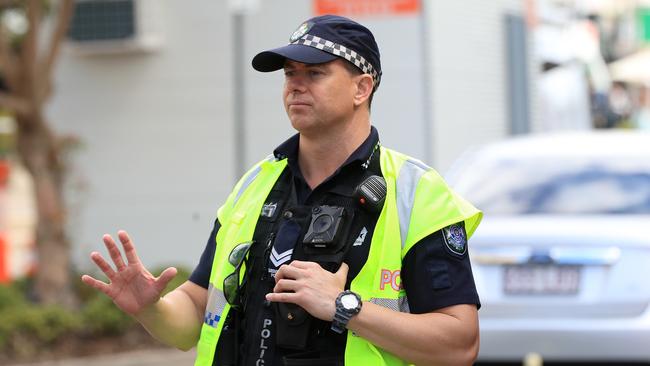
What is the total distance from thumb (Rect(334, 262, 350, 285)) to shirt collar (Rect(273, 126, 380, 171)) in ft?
0.95

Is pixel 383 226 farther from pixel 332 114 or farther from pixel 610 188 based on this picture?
pixel 610 188

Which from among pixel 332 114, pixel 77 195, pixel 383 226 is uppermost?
pixel 332 114

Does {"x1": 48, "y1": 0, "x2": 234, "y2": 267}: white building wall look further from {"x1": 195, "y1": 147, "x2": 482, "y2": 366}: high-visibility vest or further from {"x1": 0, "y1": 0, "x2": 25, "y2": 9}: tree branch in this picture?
{"x1": 195, "y1": 147, "x2": 482, "y2": 366}: high-visibility vest

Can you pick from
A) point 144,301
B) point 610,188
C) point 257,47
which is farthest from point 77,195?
point 144,301

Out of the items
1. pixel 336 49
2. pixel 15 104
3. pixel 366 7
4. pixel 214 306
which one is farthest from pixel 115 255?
pixel 366 7

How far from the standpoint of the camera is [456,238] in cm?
314

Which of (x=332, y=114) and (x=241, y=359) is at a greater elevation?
(x=332, y=114)

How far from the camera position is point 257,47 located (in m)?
12.8

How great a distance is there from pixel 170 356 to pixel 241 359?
7279mm

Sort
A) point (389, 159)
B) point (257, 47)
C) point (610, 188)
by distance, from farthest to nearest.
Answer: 1. point (257, 47)
2. point (610, 188)
3. point (389, 159)

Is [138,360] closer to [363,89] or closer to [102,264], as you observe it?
[102,264]

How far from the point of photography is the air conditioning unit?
43.9 feet

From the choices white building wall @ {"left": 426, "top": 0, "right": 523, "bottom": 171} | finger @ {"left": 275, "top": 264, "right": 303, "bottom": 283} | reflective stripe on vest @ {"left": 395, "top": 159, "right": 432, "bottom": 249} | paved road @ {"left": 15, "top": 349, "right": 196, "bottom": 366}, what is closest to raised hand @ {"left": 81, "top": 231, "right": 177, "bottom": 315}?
finger @ {"left": 275, "top": 264, "right": 303, "bottom": 283}

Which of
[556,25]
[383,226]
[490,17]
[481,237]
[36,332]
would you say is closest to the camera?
[383,226]
